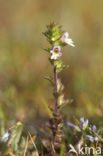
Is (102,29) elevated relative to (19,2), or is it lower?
lower

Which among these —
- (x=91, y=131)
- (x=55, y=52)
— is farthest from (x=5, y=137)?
(x=55, y=52)

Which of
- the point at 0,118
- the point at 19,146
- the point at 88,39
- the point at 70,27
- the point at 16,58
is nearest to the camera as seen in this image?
the point at 19,146

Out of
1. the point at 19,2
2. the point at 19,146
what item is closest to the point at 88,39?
the point at 19,2

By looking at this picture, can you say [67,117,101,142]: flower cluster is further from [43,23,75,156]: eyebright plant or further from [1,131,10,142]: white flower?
[1,131,10,142]: white flower

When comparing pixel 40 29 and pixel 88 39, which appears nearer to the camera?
pixel 88 39

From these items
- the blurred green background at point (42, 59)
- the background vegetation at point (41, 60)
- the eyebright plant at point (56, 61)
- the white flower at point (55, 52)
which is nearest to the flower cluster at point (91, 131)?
the eyebright plant at point (56, 61)

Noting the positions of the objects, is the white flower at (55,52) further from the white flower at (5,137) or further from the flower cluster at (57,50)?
the white flower at (5,137)

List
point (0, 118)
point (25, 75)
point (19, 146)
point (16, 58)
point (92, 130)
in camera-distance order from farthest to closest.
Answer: point (16, 58) → point (25, 75) → point (0, 118) → point (19, 146) → point (92, 130)

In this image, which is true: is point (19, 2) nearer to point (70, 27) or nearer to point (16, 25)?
point (16, 25)
